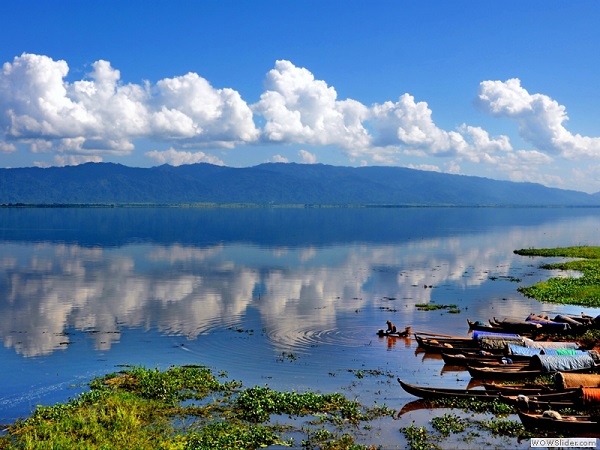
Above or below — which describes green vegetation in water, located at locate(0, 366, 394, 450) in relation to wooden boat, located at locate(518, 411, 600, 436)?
below

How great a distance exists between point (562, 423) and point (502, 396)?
3.34 metres

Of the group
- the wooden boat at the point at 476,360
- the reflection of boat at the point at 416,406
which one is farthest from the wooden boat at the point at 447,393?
the wooden boat at the point at 476,360

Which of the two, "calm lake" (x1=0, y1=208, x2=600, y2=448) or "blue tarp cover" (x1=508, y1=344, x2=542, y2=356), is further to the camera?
"blue tarp cover" (x1=508, y1=344, x2=542, y2=356)

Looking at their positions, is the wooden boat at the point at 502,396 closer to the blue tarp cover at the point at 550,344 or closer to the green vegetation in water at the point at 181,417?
Answer: the green vegetation in water at the point at 181,417

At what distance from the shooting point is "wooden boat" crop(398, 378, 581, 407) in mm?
24500

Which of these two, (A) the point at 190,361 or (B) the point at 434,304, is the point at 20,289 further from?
(B) the point at 434,304

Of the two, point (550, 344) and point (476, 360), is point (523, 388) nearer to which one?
point (476, 360)

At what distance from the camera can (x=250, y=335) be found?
39.4 metres

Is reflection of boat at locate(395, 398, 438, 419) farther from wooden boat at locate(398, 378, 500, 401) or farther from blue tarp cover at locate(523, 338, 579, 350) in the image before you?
blue tarp cover at locate(523, 338, 579, 350)

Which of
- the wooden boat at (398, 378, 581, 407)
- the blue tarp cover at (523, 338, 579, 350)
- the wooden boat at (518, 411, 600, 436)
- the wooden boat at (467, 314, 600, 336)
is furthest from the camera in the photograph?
the wooden boat at (467, 314, 600, 336)

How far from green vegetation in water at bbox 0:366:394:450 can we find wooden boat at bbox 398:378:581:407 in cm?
202

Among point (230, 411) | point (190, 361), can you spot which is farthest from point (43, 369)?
point (230, 411)

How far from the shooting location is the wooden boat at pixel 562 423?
21969mm

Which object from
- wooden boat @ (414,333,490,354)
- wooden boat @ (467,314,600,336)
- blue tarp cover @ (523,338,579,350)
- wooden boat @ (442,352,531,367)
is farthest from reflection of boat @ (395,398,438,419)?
wooden boat @ (467,314,600,336)
